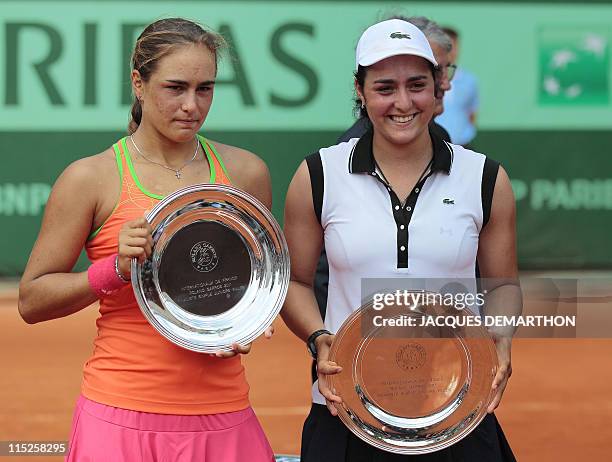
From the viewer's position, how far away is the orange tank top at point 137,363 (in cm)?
261

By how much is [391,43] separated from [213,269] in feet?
2.10

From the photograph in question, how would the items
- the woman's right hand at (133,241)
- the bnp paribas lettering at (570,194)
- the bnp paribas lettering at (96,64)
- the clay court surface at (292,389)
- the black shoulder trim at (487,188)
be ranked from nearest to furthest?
the woman's right hand at (133,241) → the black shoulder trim at (487,188) → the clay court surface at (292,389) → the bnp paribas lettering at (96,64) → the bnp paribas lettering at (570,194)

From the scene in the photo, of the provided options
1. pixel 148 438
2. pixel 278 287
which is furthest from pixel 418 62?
pixel 148 438

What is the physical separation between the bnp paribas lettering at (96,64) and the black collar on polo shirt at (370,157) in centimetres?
643

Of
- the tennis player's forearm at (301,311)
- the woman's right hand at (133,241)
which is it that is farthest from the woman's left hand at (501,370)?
the woman's right hand at (133,241)

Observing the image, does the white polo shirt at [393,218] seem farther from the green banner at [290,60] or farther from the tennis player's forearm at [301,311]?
the green banner at [290,60]

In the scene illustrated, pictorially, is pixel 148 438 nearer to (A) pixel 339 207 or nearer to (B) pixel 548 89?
(A) pixel 339 207

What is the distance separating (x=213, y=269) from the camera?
2695mm

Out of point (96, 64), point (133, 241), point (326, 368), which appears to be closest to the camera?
point (133, 241)

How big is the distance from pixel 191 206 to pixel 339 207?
343 mm

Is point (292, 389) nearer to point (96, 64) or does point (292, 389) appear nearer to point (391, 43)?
point (96, 64)

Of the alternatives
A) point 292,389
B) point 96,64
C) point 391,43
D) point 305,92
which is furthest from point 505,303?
point 96,64

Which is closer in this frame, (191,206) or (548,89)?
(191,206)

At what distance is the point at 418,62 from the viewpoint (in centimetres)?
271
